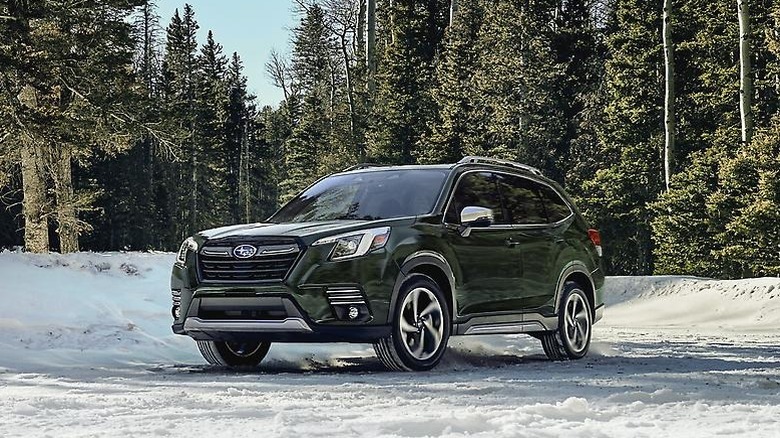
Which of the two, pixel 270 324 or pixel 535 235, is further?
pixel 535 235

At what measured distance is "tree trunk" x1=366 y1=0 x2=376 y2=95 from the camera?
5312 centimetres

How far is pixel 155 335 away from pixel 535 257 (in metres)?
4.23

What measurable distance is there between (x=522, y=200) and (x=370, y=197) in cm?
181

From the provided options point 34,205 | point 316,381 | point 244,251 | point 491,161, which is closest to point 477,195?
point 491,161

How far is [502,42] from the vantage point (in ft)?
163

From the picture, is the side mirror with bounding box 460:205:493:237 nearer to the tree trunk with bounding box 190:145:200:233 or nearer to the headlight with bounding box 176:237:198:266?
the headlight with bounding box 176:237:198:266

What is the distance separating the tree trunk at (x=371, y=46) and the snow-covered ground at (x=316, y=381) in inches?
1516

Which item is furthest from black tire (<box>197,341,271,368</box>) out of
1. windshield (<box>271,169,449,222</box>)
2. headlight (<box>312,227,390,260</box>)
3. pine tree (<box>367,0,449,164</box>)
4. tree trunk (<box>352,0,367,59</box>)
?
tree trunk (<box>352,0,367,59</box>)

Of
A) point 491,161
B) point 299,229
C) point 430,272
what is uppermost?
point 491,161

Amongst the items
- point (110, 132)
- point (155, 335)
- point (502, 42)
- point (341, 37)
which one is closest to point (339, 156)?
point (341, 37)

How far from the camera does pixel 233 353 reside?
33.1 feet

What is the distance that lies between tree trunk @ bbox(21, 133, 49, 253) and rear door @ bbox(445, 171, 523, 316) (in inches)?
677

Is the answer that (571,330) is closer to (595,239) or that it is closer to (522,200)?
(595,239)

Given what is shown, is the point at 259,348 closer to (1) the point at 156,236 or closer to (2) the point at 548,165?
(2) the point at 548,165
